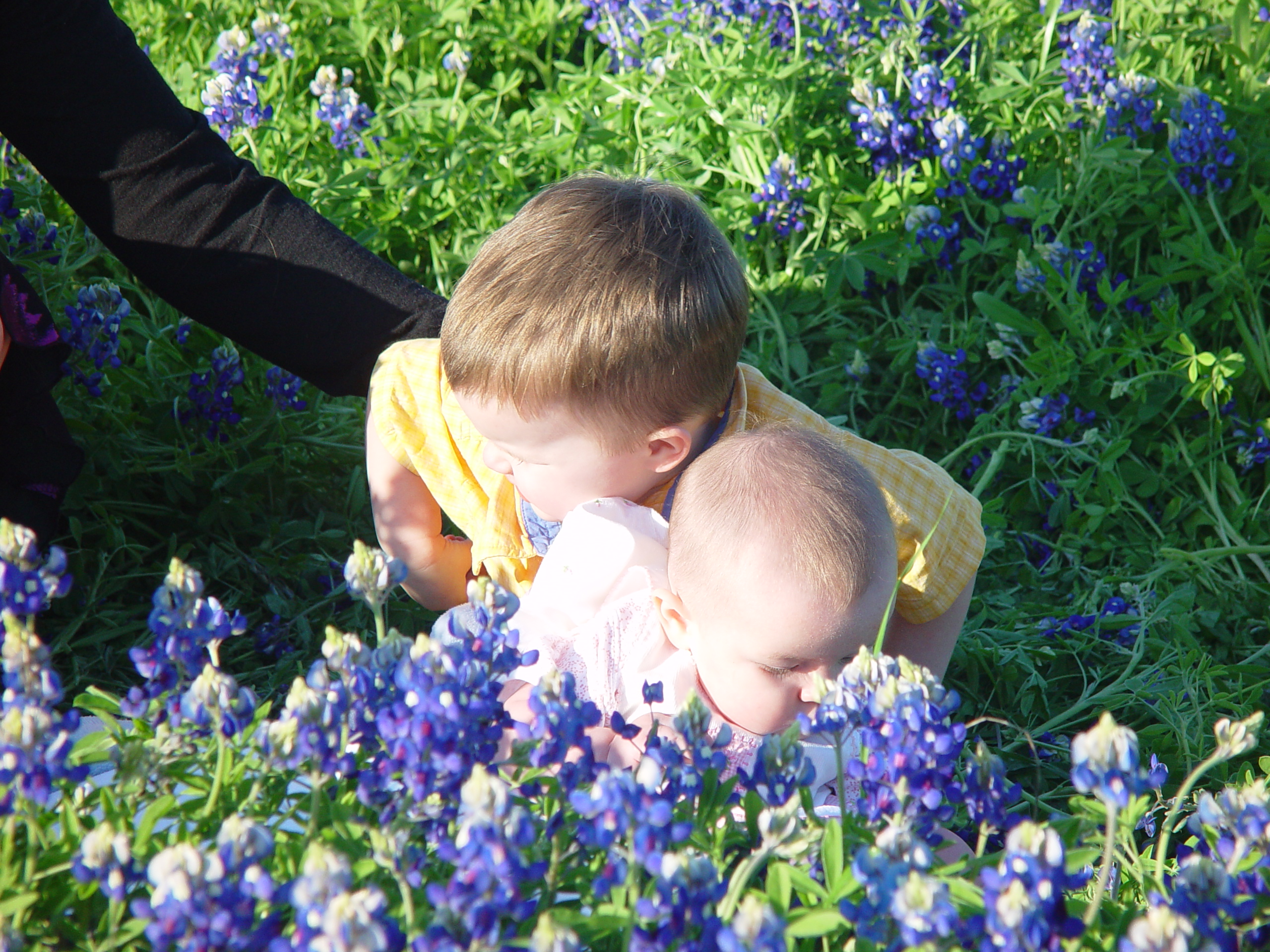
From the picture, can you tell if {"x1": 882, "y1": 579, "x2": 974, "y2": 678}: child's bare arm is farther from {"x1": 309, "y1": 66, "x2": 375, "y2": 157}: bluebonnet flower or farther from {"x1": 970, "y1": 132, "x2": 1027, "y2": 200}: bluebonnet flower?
{"x1": 309, "y1": 66, "x2": 375, "y2": 157}: bluebonnet flower

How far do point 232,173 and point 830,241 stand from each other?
1552 millimetres

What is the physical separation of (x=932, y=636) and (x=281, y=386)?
1401 mm

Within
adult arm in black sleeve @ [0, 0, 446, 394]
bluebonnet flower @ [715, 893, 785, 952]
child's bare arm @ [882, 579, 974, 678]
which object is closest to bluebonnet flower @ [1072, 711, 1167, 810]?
bluebonnet flower @ [715, 893, 785, 952]

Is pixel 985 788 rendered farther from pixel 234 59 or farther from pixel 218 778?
pixel 234 59

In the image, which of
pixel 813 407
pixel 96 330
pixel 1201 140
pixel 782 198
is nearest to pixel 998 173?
pixel 1201 140

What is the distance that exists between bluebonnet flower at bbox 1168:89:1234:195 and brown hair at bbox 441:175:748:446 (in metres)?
1.79

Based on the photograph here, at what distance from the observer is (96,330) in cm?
221

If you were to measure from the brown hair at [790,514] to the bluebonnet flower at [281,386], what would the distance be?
1.13 m

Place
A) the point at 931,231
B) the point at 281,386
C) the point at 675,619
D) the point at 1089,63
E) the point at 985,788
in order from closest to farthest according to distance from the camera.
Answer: the point at 985,788 → the point at 675,619 → the point at 281,386 → the point at 931,231 → the point at 1089,63

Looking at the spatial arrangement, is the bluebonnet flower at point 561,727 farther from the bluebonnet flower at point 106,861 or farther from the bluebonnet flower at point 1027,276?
the bluebonnet flower at point 1027,276

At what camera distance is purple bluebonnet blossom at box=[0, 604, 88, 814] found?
32.4 inches

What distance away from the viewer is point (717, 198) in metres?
2.91

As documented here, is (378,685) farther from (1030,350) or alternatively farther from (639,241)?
(1030,350)

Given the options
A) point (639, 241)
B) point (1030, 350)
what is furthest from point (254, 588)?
point (1030, 350)
